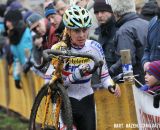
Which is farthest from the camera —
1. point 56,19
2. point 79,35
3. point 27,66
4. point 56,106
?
point 27,66

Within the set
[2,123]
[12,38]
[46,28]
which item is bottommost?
[2,123]

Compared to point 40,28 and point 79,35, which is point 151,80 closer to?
point 79,35

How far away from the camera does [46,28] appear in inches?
451

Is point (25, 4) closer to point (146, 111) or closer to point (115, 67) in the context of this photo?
point (115, 67)

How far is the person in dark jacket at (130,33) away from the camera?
9312 mm

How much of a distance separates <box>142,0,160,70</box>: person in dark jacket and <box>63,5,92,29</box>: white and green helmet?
0.81 m

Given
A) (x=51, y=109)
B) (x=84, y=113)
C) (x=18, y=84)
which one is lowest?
(x=18, y=84)

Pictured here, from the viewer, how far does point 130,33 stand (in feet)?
30.7

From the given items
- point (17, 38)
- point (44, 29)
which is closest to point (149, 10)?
point (44, 29)

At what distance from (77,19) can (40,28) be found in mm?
3193

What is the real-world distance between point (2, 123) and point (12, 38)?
183 centimetres

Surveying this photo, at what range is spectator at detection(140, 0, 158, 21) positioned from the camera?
1048 centimetres

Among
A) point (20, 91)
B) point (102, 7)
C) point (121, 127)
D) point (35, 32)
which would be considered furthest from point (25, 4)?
point (121, 127)

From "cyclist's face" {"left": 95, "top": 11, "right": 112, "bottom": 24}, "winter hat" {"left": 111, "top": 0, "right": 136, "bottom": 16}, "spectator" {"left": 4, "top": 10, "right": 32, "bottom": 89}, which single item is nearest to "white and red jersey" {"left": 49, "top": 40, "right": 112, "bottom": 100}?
"winter hat" {"left": 111, "top": 0, "right": 136, "bottom": 16}
